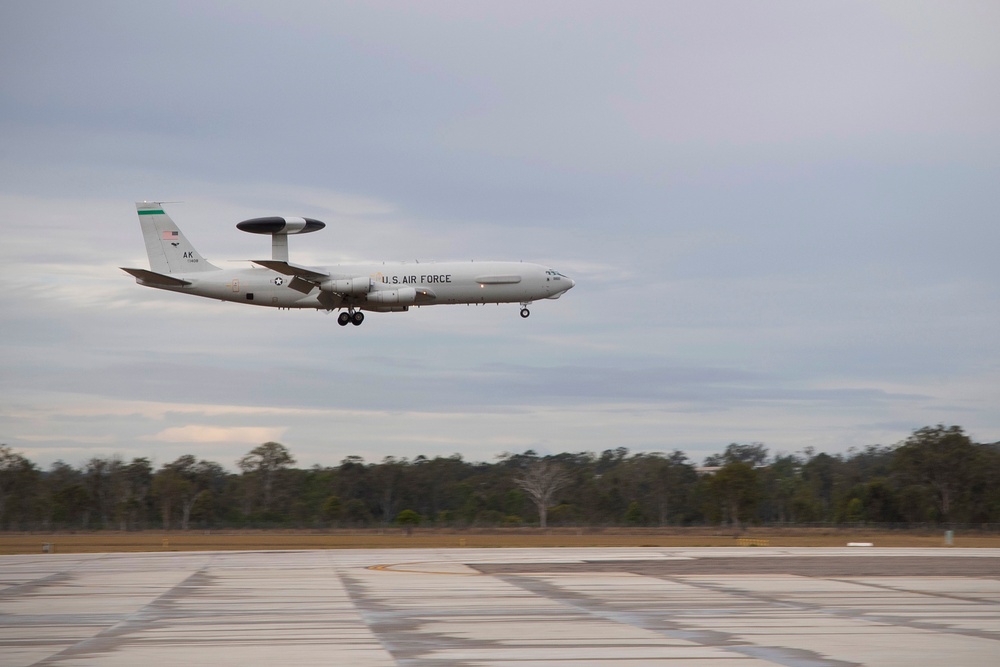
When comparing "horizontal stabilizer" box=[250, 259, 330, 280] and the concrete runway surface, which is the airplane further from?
the concrete runway surface

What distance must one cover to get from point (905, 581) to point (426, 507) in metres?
96.7

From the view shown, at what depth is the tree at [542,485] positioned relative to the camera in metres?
108

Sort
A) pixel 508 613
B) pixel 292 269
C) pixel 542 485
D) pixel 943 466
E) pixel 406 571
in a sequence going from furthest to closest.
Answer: pixel 542 485 → pixel 943 466 → pixel 292 269 → pixel 406 571 → pixel 508 613

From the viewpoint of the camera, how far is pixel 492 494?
4806 inches

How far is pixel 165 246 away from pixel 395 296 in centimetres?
1534

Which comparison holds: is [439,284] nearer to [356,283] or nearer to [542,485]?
[356,283]

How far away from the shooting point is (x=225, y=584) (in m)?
33.7

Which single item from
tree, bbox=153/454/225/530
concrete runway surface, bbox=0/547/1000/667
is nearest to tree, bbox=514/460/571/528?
tree, bbox=153/454/225/530

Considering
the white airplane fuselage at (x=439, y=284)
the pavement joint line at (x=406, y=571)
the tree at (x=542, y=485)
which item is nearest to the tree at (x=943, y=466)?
the tree at (x=542, y=485)

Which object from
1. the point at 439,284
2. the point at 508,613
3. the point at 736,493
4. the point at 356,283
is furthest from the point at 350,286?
the point at 736,493

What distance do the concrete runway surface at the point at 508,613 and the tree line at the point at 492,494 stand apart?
46581 mm

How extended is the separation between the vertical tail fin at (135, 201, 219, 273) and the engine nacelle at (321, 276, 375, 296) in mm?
8216

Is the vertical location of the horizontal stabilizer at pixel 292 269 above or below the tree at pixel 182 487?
above

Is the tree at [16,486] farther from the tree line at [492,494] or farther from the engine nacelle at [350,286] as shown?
the engine nacelle at [350,286]
